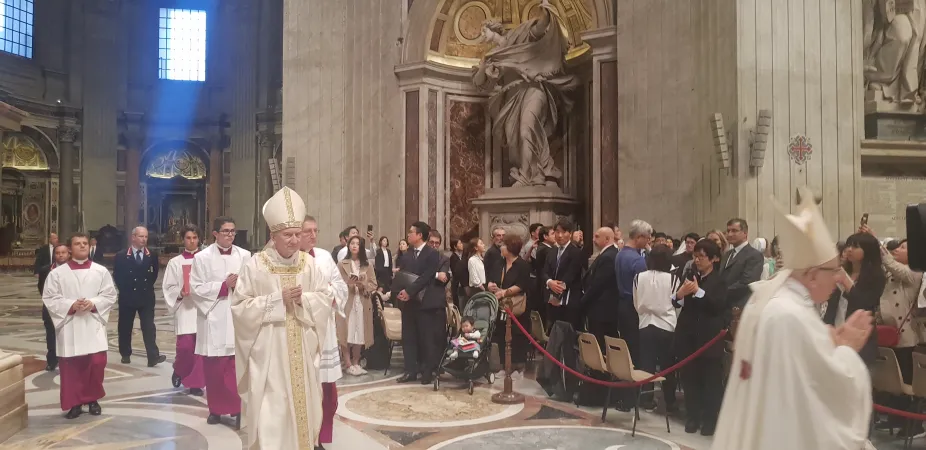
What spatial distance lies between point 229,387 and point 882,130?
895 centimetres

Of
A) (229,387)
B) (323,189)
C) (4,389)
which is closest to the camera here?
(4,389)

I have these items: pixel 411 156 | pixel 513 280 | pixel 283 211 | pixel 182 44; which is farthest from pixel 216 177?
pixel 283 211

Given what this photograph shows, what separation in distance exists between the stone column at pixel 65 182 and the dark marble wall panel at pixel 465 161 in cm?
1896

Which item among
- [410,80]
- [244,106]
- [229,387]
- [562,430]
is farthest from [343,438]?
[244,106]

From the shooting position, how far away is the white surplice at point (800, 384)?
8.98ft

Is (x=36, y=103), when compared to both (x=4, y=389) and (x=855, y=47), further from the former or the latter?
(x=855, y=47)

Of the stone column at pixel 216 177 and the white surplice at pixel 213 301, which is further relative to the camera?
the stone column at pixel 216 177

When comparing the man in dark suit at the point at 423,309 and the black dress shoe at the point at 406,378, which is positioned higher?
the man in dark suit at the point at 423,309

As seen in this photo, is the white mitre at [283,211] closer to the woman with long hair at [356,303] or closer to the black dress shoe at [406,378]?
the woman with long hair at [356,303]

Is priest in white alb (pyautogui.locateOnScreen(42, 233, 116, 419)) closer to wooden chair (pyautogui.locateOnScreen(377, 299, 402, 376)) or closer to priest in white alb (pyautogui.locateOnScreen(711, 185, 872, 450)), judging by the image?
Answer: wooden chair (pyautogui.locateOnScreen(377, 299, 402, 376))

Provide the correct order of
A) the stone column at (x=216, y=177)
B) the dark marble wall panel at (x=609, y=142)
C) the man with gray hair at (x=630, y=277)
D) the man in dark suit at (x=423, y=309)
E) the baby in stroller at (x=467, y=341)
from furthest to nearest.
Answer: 1. the stone column at (x=216, y=177)
2. the dark marble wall panel at (x=609, y=142)
3. the man in dark suit at (x=423, y=309)
4. the baby in stroller at (x=467, y=341)
5. the man with gray hair at (x=630, y=277)

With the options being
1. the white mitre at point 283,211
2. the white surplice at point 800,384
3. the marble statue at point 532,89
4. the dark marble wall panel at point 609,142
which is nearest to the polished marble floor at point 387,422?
the white mitre at point 283,211

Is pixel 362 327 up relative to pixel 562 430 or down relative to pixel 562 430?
up

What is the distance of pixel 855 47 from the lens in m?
9.40
